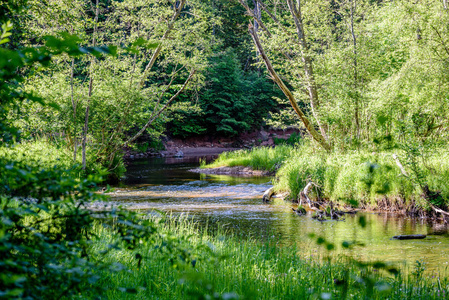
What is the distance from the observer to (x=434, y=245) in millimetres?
7145

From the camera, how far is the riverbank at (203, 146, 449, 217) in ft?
31.0

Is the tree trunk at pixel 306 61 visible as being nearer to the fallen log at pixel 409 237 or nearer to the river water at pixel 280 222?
the river water at pixel 280 222

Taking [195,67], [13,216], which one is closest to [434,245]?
[13,216]

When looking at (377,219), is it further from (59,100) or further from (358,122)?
(59,100)

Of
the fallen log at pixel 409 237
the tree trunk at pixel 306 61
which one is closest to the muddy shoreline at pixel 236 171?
the tree trunk at pixel 306 61

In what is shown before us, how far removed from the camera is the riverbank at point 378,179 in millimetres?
9453

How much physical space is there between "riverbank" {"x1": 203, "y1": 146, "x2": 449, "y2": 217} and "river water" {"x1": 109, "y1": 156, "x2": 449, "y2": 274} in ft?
1.87

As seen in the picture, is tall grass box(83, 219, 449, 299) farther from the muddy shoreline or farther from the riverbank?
the muddy shoreline

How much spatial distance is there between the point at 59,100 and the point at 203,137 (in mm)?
30779

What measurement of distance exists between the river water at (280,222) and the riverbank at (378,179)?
57 centimetres

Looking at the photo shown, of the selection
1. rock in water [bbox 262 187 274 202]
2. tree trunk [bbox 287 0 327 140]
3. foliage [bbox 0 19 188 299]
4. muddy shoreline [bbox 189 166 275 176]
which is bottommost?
muddy shoreline [bbox 189 166 275 176]

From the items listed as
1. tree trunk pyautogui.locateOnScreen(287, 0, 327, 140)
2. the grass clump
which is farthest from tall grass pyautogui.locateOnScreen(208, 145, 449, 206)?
the grass clump

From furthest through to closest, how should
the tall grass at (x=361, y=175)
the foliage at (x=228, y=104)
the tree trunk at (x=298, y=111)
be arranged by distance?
the foliage at (x=228, y=104) < the tree trunk at (x=298, y=111) < the tall grass at (x=361, y=175)

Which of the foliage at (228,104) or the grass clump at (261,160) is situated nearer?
the grass clump at (261,160)
